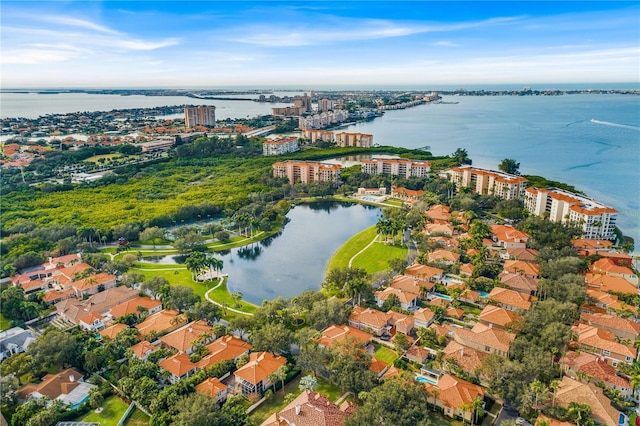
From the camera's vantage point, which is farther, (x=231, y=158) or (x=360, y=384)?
(x=231, y=158)

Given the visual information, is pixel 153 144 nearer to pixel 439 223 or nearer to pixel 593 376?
pixel 439 223

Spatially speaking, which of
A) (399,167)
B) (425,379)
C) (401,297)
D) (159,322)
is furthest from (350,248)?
(399,167)

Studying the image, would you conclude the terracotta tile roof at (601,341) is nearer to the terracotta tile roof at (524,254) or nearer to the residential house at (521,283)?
the residential house at (521,283)

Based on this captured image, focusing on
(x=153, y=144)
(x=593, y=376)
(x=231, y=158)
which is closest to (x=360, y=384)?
(x=593, y=376)

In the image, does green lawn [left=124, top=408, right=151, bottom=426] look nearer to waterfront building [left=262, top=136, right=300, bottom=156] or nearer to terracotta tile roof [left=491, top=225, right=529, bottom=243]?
terracotta tile roof [left=491, top=225, right=529, bottom=243]

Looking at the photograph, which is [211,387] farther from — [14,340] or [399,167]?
[399,167]

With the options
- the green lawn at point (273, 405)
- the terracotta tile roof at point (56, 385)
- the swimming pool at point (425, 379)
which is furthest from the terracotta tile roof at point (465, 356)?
the terracotta tile roof at point (56, 385)
